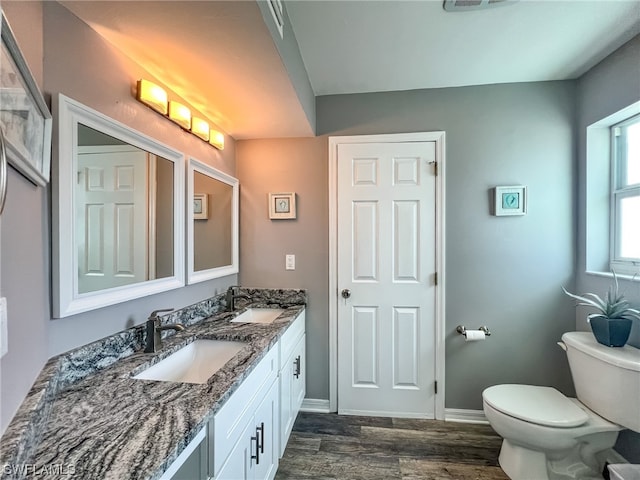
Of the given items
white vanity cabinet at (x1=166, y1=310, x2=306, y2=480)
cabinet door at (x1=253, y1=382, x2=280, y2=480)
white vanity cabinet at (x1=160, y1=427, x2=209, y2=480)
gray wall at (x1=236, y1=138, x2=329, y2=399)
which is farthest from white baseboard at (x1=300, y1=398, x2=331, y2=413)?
white vanity cabinet at (x1=160, y1=427, x2=209, y2=480)

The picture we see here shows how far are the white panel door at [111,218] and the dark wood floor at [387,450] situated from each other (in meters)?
1.40

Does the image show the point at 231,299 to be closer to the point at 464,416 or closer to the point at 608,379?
the point at 464,416

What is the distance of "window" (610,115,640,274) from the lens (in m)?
1.73

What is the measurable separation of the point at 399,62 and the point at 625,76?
127cm

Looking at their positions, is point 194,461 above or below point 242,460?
above

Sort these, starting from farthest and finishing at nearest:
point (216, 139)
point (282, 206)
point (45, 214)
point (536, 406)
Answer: point (282, 206) < point (216, 139) < point (536, 406) < point (45, 214)

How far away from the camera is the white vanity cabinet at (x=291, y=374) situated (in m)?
1.66

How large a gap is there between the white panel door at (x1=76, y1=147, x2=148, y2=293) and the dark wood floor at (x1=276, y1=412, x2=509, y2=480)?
140 cm

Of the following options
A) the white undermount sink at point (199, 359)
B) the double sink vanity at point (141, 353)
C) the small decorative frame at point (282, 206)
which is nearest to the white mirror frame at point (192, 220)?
the double sink vanity at point (141, 353)

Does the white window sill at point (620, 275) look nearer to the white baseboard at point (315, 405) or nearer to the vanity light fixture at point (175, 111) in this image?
the white baseboard at point (315, 405)

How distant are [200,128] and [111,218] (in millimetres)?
829

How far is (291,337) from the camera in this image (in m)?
1.85

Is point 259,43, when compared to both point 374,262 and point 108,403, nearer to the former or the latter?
point 108,403

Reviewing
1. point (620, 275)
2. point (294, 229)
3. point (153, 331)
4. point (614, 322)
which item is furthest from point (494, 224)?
point (153, 331)
